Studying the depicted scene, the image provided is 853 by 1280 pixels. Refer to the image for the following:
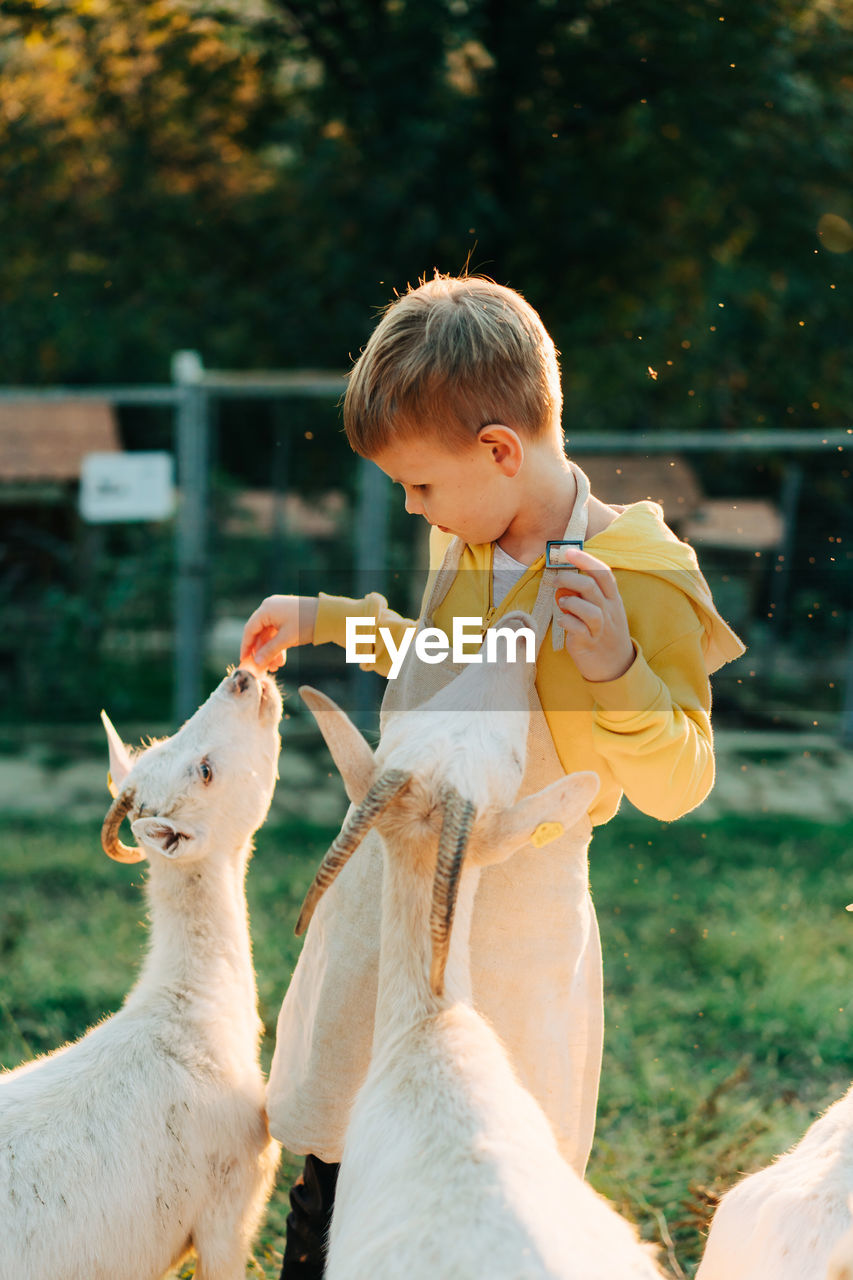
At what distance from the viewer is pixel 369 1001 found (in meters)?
2.14

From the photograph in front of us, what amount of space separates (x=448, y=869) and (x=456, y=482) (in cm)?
68

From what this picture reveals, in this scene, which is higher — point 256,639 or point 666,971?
point 256,639

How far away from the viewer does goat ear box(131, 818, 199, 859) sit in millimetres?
2355

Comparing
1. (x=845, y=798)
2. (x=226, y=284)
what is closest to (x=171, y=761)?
(x=845, y=798)

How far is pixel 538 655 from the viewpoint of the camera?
2021 millimetres

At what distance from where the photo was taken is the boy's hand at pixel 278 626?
2430 millimetres

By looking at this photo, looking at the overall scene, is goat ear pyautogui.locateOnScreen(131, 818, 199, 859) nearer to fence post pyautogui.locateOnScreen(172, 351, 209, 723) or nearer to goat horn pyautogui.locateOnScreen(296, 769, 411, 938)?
goat horn pyautogui.locateOnScreen(296, 769, 411, 938)

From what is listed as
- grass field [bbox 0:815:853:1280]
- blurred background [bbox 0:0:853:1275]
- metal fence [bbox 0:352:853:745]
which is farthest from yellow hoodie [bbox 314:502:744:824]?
metal fence [bbox 0:352:853:745]

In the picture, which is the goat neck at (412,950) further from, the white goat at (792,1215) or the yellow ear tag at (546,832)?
the white goat at (792,1215)

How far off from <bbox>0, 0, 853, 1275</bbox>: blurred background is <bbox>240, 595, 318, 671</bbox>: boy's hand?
12.1 feet

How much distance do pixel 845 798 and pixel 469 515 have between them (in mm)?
5761

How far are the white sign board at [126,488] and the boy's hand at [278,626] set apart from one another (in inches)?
191

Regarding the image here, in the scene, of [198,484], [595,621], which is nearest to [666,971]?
[595,621]

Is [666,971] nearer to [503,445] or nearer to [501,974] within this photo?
[501,974]
